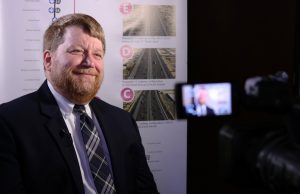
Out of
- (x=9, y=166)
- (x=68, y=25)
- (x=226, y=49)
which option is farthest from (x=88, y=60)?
(x=226, y=49)

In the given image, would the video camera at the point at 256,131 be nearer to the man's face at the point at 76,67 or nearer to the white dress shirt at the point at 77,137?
the white dress shirt at the point at 77,137

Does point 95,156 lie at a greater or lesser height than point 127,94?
lesser

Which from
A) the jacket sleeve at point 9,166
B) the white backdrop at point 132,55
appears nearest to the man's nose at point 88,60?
the jacket sleeve at point 9,166

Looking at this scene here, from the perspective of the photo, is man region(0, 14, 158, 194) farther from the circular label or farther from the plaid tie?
the circular label

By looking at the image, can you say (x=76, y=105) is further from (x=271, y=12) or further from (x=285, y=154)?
(x=271, y=12)

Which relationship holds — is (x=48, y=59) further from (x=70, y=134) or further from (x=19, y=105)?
(x=70, y=134)

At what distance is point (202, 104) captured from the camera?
4.16ft

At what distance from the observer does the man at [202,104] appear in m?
1.25

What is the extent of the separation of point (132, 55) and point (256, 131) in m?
1.53

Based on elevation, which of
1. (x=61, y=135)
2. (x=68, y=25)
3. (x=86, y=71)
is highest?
(x=68, y=25)

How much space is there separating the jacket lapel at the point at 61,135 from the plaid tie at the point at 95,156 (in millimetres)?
69

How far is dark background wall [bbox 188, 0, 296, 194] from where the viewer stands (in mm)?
3330

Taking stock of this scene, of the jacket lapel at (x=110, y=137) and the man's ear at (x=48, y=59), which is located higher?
the man's ear at (x=48, y=59)

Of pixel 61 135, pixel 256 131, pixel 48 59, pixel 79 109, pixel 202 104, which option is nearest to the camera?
pixel 202 104
